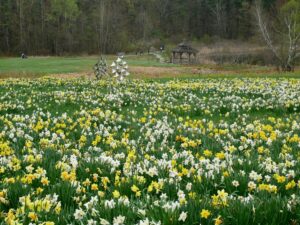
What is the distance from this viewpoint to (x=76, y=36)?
95.4m

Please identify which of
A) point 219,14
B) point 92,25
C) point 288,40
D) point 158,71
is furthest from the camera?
point 219,14

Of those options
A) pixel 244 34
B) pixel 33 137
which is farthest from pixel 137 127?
pixel 244 34

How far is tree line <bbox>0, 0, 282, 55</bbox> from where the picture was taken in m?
91.3

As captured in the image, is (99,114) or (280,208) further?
(99,114)

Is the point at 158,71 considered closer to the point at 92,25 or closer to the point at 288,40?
the point at 288,40

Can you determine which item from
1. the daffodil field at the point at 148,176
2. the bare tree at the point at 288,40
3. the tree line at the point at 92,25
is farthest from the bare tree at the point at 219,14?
the daffodil field at the point at 148,176

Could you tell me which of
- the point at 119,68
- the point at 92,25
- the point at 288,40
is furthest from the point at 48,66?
the point at 92,25

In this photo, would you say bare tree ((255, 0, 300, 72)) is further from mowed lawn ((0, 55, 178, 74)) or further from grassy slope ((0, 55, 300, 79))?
mowed lawn ((0, 55, 178, 74))

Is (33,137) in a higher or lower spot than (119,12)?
lower

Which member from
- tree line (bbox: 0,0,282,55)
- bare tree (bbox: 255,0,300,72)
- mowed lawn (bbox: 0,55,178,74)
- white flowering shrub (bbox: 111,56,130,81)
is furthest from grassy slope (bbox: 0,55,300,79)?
tree line (bbox: 0,0,282,55)

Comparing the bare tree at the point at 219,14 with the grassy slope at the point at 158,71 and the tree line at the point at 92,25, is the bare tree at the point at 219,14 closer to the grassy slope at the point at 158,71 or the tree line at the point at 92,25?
the tree line at the point at 92,25

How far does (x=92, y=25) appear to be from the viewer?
99.9 meters

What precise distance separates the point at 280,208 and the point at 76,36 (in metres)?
96.0

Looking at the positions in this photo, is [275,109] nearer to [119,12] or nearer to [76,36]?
[76,36]
